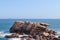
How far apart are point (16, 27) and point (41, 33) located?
1427 cm

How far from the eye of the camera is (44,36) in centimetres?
5722

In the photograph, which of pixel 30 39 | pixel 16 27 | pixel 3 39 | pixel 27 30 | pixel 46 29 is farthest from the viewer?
pixel 16 27

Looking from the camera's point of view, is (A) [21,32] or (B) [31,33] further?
(A) [21,32]

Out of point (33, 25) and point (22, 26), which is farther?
point (22, 26)

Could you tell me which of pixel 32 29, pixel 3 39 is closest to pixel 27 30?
pixel 32 29

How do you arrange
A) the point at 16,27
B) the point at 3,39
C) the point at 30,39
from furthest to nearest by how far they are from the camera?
the point at 16,27 → the point at 3,39 → the point at 30,39

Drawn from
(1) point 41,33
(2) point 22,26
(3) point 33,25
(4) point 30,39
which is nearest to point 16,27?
(2) point 22,26

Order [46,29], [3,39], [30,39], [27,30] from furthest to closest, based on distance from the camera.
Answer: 1. [27,30]
2. [46,29]
3. [3,39]
4. [30,39]

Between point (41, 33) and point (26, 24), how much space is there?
1069 cm

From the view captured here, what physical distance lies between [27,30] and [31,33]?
9.26ft

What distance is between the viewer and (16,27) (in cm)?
7238

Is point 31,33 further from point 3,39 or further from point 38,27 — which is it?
point 3,39

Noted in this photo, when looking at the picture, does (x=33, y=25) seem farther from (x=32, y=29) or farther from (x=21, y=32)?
(x=21, y=32)

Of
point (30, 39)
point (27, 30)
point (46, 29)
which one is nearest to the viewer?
point (30, 39)
